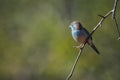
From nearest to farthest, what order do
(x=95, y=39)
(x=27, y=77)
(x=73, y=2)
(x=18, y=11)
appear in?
(x=95, y=39) → (x=27, y=77) → (x=73, y=2) → (x=18, y=11)

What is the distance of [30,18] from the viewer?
23.4 m

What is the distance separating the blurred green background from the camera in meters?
15.6

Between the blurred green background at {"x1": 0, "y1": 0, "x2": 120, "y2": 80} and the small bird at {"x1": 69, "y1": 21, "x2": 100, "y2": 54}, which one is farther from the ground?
the small bird at {"x1": 69, "y1": 21, "x2": 100, "y2": 54}

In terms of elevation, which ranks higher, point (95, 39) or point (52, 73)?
point (95, 39)

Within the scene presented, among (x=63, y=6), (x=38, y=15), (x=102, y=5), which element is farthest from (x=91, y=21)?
(x=38, y=15)

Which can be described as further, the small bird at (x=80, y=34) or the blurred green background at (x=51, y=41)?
the blurred green background at (x=51, y=41)

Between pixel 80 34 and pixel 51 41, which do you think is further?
pixel 51 41

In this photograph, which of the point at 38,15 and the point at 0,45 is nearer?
the point at 0,45

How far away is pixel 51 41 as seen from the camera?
2034cm

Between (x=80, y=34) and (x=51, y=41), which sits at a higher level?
(x=80, y=34)

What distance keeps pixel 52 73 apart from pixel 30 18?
5226mm

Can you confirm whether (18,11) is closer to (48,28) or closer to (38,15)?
(38,15)

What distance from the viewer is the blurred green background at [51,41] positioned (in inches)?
614

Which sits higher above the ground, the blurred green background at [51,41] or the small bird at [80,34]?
the small bird at [80,34]
